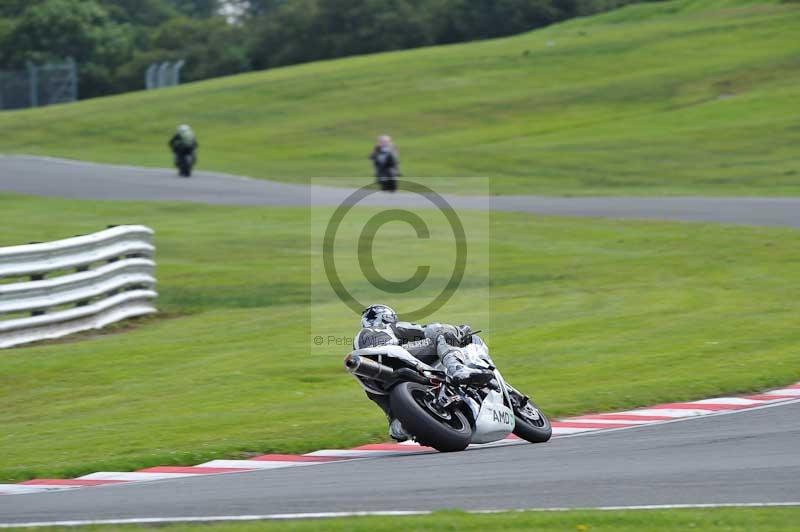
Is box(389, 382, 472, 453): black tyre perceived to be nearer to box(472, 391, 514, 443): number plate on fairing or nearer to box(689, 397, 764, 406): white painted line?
box(472, 391, 514, 443): number plate on fairing

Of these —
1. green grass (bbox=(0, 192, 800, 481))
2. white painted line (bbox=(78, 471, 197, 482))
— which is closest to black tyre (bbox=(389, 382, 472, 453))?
green grass (bbox=(0, 192, 800, 481))

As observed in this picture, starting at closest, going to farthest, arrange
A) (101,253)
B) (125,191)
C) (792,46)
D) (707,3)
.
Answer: (101,253), (125,191), (792,46), (707,3)

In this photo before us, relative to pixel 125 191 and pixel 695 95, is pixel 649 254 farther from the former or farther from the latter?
pixel 695 95

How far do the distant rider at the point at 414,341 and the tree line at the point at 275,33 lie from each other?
82577 mm

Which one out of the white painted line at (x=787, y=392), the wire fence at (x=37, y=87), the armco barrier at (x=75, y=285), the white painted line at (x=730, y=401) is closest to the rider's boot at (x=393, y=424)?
the white painted line at (x=730, y=401)

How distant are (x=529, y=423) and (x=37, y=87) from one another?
64311mm

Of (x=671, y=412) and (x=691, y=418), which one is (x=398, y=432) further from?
(x=671, y=412)

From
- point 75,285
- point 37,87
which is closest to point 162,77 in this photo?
point 37,87

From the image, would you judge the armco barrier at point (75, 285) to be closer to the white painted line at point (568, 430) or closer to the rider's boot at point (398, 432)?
the rider's boot at point (398, 432)

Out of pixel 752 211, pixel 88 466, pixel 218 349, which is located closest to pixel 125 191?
pixel 752 211

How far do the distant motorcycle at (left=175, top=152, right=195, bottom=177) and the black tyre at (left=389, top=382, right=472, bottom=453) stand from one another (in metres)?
30.4

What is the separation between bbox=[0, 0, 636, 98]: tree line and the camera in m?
91.3

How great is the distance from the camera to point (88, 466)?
9.49 m

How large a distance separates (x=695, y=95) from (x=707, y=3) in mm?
30073
